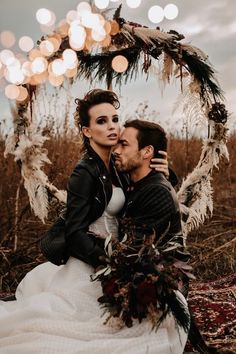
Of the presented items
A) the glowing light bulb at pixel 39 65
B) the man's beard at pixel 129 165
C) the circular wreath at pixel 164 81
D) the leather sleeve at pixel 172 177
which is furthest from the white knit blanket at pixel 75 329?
the glowing light bulb at pixel 39 65

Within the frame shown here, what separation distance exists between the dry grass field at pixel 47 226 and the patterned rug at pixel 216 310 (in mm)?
588

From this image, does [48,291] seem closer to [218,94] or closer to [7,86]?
[7,86]

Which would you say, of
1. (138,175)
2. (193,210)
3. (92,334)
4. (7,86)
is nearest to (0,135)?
(7,86)

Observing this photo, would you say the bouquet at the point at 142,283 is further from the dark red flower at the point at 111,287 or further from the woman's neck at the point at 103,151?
the woman's neck at the point at 103,151

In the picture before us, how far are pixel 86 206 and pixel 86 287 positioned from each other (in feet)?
1.51

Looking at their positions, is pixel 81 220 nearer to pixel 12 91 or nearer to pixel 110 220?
pixel 110 220

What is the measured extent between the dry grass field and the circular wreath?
0.67 meters

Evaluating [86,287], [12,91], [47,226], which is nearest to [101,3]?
[12,91]

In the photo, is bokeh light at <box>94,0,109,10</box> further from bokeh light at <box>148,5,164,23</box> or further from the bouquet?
the bouquet

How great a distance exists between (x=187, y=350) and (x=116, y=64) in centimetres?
216

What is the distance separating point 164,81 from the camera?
4645 mm

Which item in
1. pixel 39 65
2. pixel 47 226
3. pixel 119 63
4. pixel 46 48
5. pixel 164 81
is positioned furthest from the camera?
pixel 47 226

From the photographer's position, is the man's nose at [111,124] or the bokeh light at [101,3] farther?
the bokeh light at [101,3]

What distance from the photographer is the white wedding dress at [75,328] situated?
9.93 ft
